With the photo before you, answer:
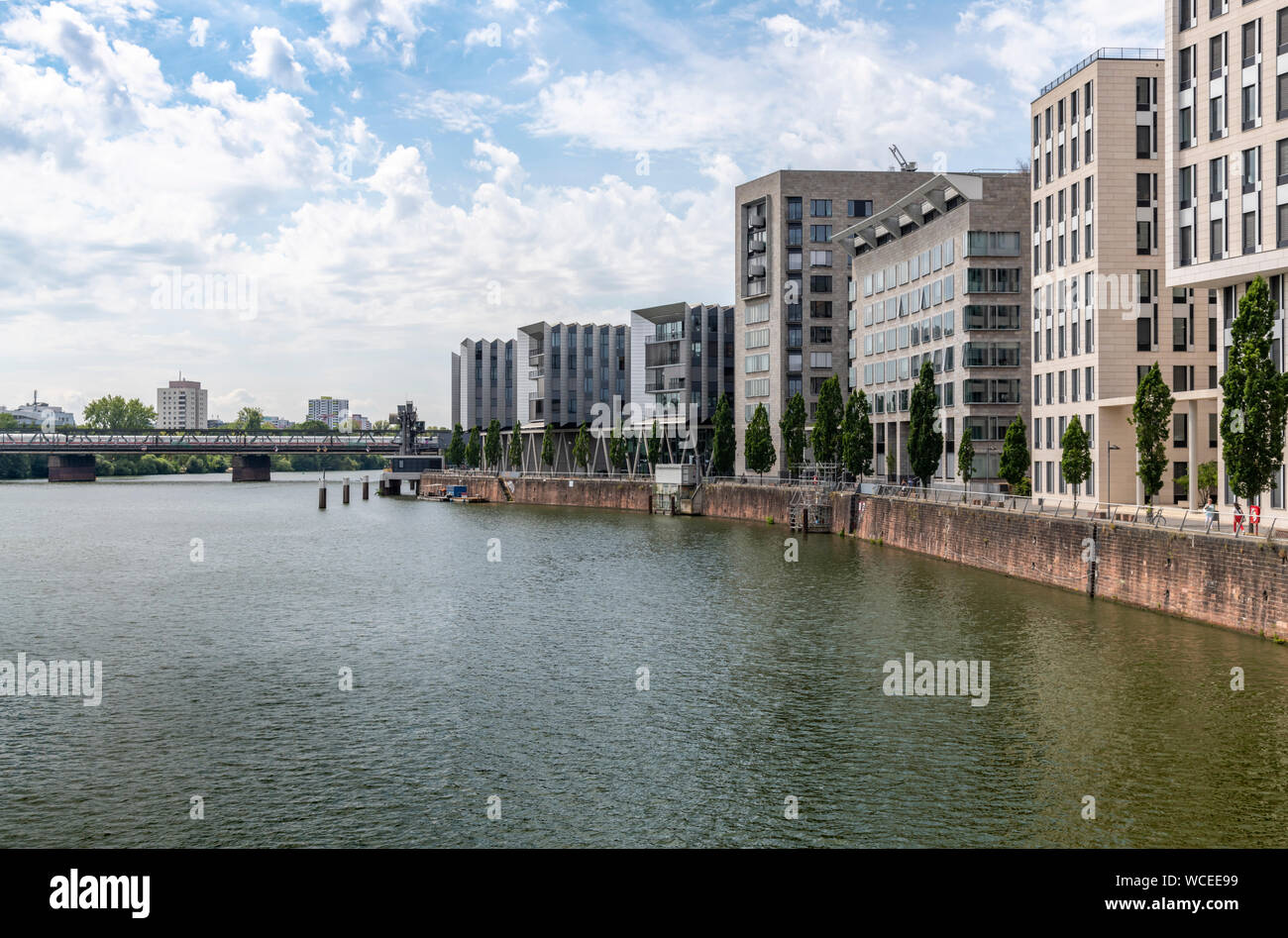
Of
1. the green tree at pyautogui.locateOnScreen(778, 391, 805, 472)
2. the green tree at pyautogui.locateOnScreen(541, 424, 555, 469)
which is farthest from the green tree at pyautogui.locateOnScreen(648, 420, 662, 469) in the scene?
the green tree at pyautogui.locateOnScreen(541, 424, 555, 469)

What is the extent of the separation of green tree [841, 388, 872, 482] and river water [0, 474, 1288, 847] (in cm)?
4314

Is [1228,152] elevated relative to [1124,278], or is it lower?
elevated

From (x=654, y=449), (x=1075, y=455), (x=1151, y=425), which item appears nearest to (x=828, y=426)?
(x=1075, y=455)

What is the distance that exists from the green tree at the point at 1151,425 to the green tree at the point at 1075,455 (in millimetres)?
11775

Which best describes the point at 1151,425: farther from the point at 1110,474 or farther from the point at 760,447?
the point at 760,447

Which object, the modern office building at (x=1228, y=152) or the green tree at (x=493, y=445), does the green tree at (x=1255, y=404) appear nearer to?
the modern office building at (x=1228, y=152)

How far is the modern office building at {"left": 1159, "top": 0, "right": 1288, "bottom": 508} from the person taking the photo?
5850 centimetres

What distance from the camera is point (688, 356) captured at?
544 feet

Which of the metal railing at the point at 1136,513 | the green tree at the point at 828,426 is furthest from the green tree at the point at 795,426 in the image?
the metal railing at the point at 1136,513

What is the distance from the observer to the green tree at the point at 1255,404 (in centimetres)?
4850

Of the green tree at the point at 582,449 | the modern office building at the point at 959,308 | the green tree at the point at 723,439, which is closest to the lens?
the modern office building at the point at 959,308

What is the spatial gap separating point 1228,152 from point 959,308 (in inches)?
1629

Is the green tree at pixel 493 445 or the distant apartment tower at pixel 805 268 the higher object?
the distant apartment tower at pixel 805 268
